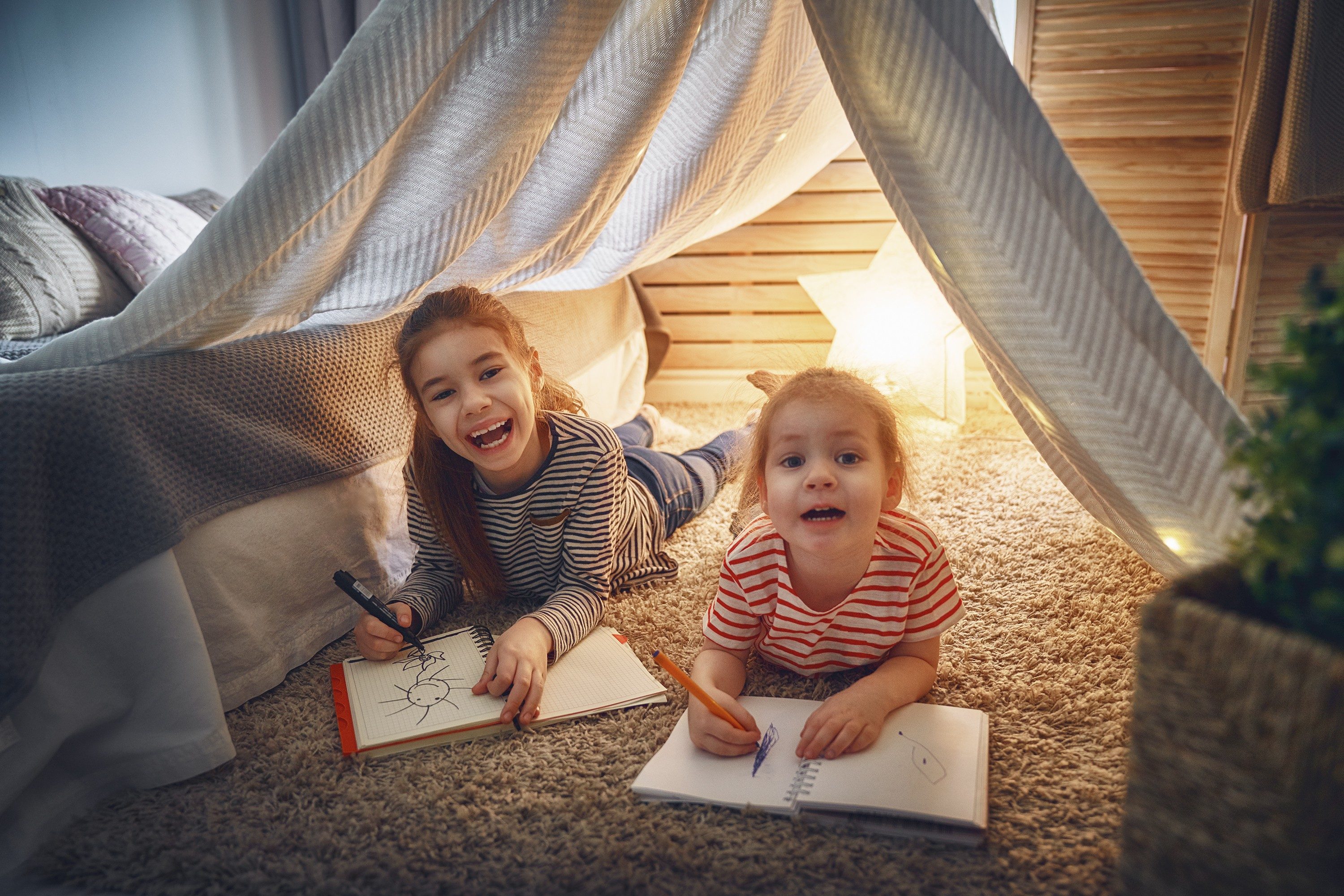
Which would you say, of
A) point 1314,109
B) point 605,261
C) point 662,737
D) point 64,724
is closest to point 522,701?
point 662,737

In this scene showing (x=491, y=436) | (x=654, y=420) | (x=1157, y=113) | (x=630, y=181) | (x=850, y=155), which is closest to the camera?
(x=491, y=436)

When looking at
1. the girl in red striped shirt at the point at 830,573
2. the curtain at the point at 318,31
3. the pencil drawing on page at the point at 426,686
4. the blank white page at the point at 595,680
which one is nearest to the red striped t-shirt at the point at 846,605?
the girl in red striped shirt at the point at 830,573

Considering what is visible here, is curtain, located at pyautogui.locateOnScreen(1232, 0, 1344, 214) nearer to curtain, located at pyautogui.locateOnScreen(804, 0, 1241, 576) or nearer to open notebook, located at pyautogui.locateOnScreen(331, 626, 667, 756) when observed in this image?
curtain, located at pyautogui.locateOnScreen(804, 0, 1241, 576)

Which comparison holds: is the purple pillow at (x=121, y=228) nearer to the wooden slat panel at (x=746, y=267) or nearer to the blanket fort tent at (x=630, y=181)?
the blanket fort tent at (x=630, y=181)

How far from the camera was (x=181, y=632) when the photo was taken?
2.79 ft

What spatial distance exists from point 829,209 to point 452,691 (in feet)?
5.87

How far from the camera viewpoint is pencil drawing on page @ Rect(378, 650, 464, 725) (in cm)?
92

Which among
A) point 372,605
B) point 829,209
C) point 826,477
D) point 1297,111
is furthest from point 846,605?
point 829,209

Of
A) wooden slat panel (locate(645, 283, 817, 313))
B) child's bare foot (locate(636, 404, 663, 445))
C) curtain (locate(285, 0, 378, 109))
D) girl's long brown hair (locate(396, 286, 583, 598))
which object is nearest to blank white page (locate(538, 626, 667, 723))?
girl's long brown hair (locate(396, 286, 583, 598))

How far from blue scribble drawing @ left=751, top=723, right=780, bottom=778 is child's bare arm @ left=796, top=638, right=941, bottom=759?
0.10ft

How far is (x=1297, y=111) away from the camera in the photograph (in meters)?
1.44

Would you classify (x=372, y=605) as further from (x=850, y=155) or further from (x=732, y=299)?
(x=850, y=155)

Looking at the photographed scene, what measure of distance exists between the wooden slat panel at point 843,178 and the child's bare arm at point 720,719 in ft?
5.53

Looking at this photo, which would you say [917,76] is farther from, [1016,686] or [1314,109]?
[1314,109]
